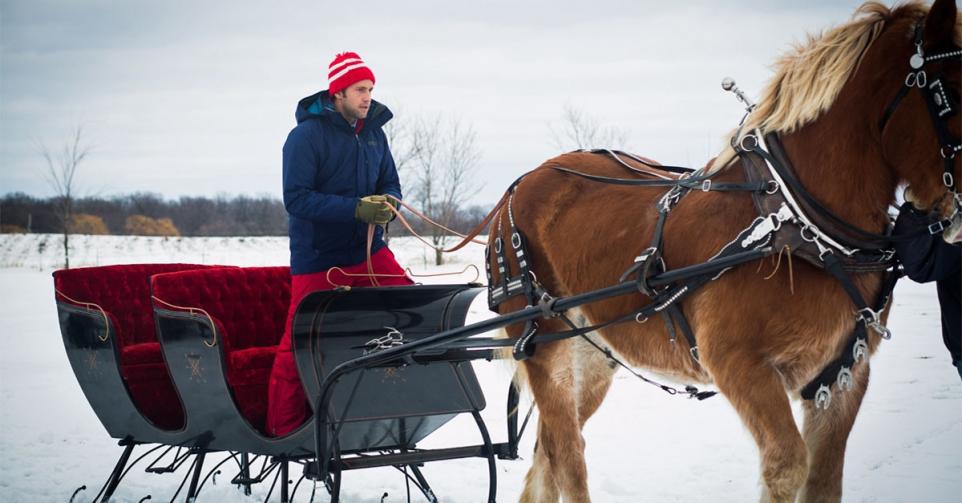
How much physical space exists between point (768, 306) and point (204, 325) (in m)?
2.86

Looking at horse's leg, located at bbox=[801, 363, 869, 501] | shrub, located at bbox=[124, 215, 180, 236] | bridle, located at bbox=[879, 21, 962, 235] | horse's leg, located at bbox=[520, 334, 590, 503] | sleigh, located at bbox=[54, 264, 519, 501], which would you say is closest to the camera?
bridle, located at bbox=[879, 21, 962, 235]

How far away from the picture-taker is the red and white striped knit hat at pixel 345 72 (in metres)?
4.42

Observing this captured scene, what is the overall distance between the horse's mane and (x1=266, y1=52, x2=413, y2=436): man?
6.28 ft

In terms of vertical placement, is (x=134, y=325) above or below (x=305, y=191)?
below

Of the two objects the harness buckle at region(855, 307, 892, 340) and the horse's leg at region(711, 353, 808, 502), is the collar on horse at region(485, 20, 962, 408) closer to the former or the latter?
the harness buckle at region(855, 307, 892, 340)

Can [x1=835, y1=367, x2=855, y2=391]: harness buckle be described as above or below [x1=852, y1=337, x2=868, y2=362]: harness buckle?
below

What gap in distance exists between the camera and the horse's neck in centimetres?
292

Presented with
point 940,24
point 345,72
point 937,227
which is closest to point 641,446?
point 345,72

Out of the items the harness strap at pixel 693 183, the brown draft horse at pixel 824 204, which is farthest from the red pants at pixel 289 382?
the brown draft horse at pixel 824 204

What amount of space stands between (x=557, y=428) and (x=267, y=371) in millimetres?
1679

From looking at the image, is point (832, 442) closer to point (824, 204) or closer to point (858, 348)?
point (858, 348)

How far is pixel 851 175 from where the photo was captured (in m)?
2.94

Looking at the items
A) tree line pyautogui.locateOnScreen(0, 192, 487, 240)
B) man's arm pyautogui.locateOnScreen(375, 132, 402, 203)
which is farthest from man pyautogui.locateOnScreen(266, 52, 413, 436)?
tree line pyautogui.locateOnScreen(0, 192, 487, 240)

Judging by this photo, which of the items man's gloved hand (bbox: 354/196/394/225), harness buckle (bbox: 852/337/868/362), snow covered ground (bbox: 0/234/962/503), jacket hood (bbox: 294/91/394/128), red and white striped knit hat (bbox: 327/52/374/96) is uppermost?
red and white striped knit hat (bbox: 327/52/374/96)
